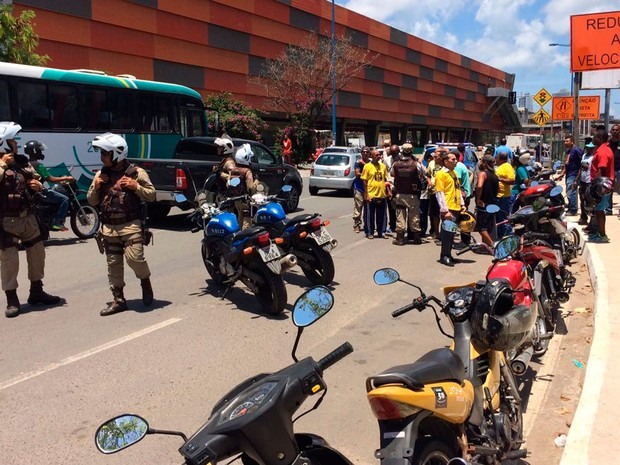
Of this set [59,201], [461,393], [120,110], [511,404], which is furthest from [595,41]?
[461,393]

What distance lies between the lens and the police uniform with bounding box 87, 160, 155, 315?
6.02 meters

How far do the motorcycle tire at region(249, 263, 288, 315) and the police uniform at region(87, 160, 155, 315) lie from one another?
1.31 metres

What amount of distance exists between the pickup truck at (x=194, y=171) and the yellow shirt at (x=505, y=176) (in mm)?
4235

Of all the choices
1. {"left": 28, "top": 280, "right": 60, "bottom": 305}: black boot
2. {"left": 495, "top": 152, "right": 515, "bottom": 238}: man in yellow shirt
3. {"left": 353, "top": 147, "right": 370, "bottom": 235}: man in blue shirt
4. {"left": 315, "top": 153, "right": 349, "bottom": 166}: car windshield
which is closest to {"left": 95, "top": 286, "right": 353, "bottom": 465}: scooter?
{"left": 28, "top": 280, "right": 60, "bottom": 305}: black boot

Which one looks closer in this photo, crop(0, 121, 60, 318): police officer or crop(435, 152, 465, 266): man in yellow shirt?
crop(0, 121, 60, 318): police officer

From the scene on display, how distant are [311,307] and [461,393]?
2.95ft

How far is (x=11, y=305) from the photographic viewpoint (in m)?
6.24

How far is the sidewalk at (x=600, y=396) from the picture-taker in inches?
130

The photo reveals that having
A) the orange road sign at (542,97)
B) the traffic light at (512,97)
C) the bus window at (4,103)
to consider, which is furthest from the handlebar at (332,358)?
the traffic light at (512,97)

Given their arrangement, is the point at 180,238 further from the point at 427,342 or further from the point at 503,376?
the point at 503,376

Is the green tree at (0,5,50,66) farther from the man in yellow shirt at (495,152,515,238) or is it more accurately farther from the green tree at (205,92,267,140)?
the green tree at (205,92,267,140)

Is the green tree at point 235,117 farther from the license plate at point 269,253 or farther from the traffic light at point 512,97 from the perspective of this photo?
the traffic light at point 512,97

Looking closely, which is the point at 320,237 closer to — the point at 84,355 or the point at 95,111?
the point at 84,355

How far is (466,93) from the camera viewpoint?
67.1 m
